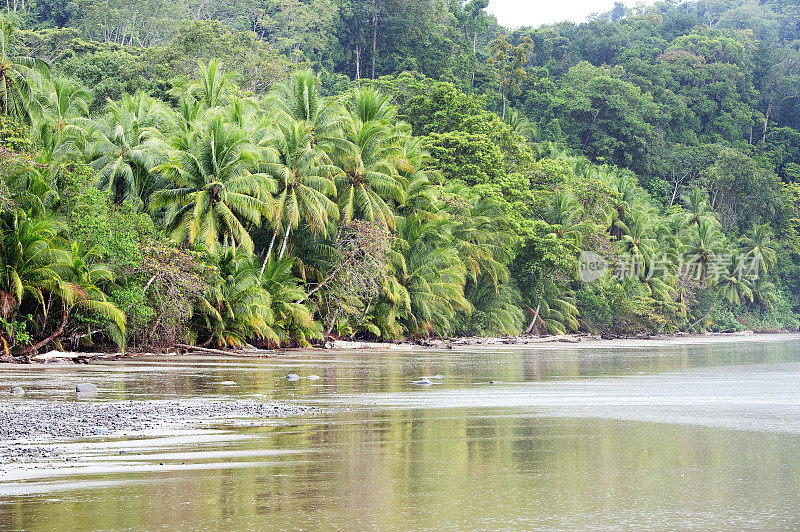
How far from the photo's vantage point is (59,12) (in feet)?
193

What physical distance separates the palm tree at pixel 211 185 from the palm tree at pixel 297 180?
71.6 inches

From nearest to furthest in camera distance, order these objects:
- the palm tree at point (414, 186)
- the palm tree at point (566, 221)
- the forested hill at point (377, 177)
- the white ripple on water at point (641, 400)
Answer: the white ripple on water at point (641, 400), the forested hill at point (377, 177), the palm tree at point (414, 186), the palm tree at point (566, 221)

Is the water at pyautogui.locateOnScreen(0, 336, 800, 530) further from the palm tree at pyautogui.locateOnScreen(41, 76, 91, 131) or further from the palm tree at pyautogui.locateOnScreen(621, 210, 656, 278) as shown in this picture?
the palm tree at pyautogui.locateOnScreen(621, 210, 656, 278)

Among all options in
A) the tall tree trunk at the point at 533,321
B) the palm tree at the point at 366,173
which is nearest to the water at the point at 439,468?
the palm tree at the point at 366,173

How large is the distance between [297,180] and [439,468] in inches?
827

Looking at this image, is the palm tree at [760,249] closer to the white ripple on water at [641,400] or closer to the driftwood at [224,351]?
the driftwood at [224,351]

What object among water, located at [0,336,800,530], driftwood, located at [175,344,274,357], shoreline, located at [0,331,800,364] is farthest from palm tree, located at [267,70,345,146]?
water, located at [0,336,800,530]

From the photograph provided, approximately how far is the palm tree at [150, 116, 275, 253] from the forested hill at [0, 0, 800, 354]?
2.7 inches

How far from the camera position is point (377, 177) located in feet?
94.8

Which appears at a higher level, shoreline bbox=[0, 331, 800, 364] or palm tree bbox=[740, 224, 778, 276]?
palm tree bbox=[740, 224, 778, 276]

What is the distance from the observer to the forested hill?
802 inches

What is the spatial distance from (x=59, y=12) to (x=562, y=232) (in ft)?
128

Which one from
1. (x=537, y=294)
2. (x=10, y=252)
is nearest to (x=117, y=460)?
(x=10, y=252)

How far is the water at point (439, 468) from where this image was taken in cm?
466
